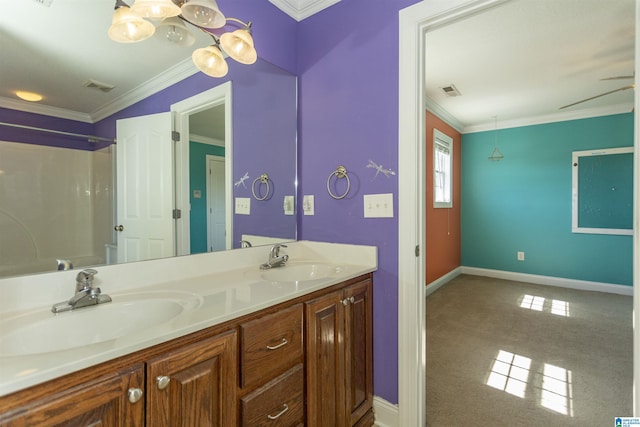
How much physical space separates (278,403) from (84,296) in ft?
2.45

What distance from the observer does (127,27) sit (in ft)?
3.72

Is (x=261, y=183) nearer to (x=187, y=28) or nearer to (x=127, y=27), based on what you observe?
(x=187, y=28)

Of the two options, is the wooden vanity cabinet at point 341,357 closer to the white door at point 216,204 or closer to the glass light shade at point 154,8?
the white door at point 216,204

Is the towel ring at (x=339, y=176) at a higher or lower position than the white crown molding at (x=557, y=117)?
lower

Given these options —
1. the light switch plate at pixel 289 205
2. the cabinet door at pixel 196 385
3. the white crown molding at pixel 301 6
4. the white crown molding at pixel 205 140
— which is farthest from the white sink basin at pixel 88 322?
the white crown molding at pixel 301 6

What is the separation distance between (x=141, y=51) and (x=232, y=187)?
0.74 metres

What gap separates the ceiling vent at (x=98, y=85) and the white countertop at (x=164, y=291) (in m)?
0.70

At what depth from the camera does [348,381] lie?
1.40 m

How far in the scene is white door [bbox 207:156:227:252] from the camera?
1540mm

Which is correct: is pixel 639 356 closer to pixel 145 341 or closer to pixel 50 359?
pixel 145 341

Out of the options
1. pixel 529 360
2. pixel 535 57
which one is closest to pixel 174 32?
pixel 535 57

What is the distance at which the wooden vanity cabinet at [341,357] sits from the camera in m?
1.21

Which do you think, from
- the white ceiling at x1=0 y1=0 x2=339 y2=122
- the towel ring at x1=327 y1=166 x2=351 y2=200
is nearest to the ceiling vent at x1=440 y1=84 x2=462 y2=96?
the towel ring at x1=327 y1=166 x2=351 y2=200

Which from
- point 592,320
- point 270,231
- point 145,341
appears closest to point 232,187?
point 270,231
